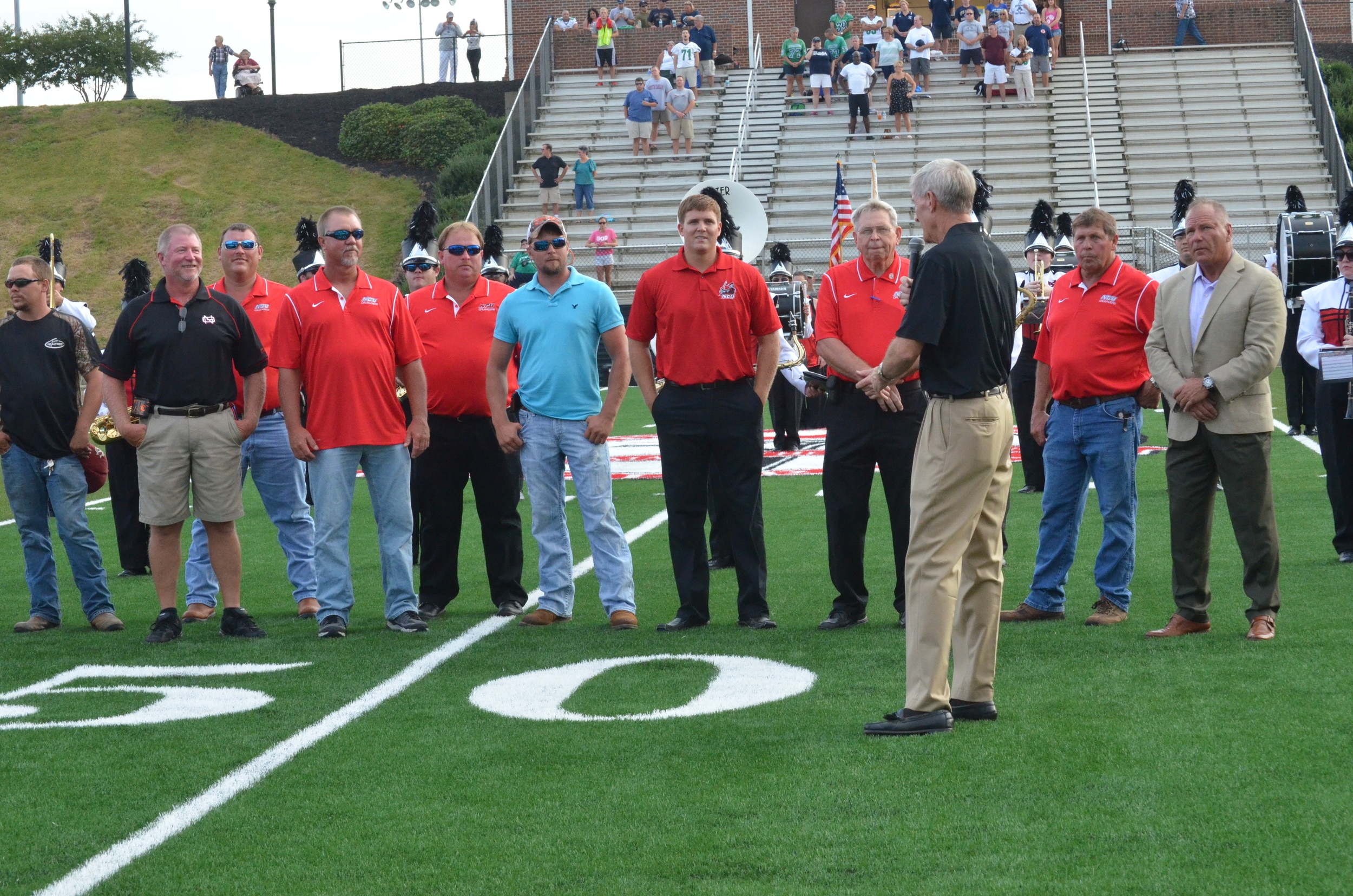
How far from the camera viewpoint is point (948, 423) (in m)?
5.79

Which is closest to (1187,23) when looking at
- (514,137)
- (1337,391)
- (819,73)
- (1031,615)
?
(819,73)

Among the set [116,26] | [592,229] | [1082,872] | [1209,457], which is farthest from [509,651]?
[116,26]

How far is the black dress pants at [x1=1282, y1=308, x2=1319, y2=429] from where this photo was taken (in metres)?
15.2

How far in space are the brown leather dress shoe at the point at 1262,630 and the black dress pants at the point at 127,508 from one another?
6894mm

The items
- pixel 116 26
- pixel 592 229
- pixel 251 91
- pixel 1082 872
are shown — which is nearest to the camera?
pixel 1082 872

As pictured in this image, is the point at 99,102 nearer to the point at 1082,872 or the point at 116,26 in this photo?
the point at 116,26

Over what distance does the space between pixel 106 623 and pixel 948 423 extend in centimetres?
491

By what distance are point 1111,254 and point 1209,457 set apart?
3.81ft

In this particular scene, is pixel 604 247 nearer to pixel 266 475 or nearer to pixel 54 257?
pixel 54 257

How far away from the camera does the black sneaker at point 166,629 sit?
26.5 feet

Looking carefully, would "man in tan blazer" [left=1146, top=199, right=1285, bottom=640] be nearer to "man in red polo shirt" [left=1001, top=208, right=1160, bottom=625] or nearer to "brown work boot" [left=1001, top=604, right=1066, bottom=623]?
"man in red polo shirt" [left=1001, top=208, right=1160, bottom=625]

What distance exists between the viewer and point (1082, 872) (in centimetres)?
429

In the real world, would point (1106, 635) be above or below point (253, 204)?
below

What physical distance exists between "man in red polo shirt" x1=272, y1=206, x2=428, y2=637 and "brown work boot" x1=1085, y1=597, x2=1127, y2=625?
129 inches
